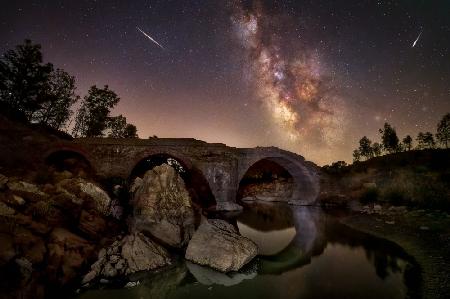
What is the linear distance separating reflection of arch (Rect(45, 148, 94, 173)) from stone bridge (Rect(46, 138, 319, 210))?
0.13 m

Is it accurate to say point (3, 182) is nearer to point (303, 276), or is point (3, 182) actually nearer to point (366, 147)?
point (303, 276)

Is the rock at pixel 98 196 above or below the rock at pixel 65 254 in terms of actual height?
above

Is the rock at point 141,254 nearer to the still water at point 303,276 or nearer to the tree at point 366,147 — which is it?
the still water at point 303,276

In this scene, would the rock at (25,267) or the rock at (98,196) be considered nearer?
the rock at (25,267)

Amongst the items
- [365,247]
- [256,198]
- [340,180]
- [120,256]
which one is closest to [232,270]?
[120,256]

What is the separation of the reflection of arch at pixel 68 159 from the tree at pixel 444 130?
70.4 m

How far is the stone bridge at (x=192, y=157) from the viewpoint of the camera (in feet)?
85.7

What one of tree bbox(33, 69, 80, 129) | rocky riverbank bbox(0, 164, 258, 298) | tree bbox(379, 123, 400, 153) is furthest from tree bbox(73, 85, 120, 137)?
tree bbox(379, 123, 400, 153)

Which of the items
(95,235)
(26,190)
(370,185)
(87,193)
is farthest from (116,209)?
(370,185)

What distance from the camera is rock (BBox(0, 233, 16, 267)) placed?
23.1 ft

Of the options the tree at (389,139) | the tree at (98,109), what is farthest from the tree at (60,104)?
the tree at (389,139)

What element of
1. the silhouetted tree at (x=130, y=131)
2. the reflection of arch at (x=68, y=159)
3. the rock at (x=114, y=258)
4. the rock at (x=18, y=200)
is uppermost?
the silhouetted tree at (x=130, y=131)

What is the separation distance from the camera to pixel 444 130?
59.1m

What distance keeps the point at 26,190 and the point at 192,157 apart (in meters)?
18.5
